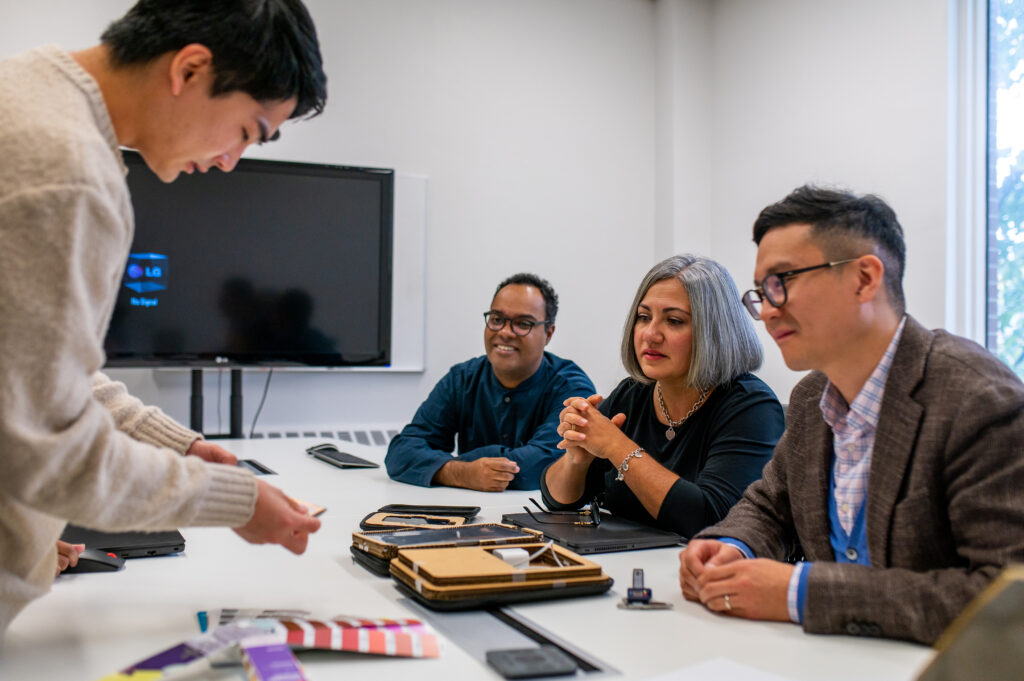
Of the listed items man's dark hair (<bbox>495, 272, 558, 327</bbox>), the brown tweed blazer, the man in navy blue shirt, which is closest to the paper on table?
the brown tweed blazer

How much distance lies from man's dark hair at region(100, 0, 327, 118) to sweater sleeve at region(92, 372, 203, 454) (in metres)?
0.50

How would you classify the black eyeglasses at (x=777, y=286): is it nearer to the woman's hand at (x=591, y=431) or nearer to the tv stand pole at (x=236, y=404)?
the woman's hand at (x=591, y=431)

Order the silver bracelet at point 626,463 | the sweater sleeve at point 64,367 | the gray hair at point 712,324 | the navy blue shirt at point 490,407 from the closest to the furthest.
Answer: the sweater sleeve at point 64,367 → the silver bracelet at point 626,463 → the gray hair at point 712,324 → the navy blue shirt at point 490,407

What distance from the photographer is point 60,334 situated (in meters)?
0.86

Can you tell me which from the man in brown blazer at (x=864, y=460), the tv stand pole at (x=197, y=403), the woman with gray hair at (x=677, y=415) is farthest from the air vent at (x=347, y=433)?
the man in brown blazer at (x=864, y=460)

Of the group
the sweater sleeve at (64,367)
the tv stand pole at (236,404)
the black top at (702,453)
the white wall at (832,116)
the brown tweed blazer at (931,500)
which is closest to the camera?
the sweater sleeve at (64,367)

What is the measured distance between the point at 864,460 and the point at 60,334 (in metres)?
1.15

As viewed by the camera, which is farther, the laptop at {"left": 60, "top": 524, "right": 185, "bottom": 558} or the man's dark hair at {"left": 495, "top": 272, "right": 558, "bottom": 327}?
the man's dark hair at {"left": 495, "top": 272, "right": 558, "bottom": 327}

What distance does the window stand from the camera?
3270 millimetres

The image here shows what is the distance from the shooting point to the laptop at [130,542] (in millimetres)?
1563

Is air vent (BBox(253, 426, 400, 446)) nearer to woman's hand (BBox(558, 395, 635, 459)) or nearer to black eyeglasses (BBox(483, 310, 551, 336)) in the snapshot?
black eyeglasses (BBox(483, 310, 551, 336))

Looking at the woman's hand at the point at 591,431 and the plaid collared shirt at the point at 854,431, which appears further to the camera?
the woman's hand at the point at 591,431

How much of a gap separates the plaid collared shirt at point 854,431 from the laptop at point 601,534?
1.35ft

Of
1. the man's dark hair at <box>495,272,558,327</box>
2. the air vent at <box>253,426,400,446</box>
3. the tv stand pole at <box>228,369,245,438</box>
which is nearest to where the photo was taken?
the man's dark hair at <box>495,272,558,327</box>
